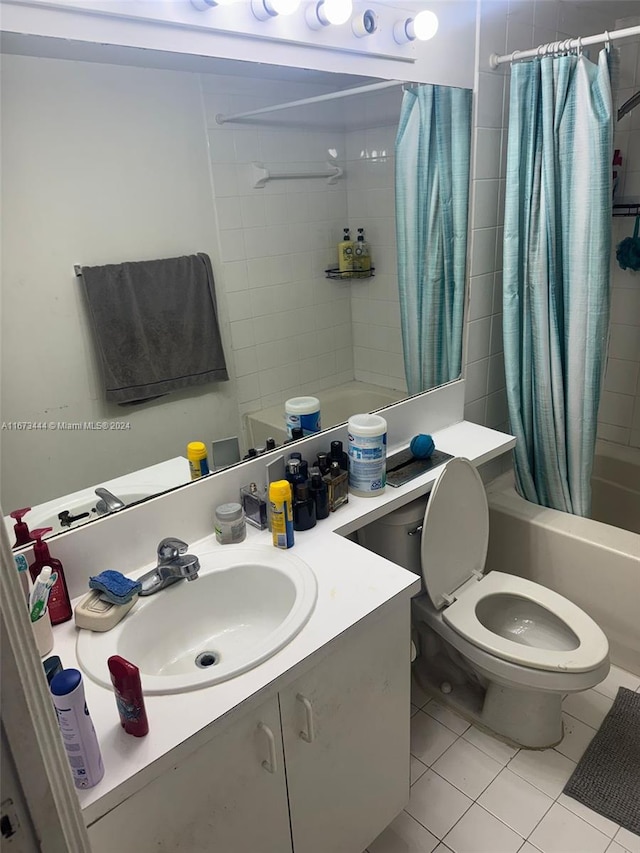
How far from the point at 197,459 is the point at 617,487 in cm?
198

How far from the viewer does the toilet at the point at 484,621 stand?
1.55 metres

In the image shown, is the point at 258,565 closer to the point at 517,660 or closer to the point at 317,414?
the point at 317,414

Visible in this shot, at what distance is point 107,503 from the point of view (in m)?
1.29

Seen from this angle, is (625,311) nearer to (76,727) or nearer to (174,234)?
(174,234)

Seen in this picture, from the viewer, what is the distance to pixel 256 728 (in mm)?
1017

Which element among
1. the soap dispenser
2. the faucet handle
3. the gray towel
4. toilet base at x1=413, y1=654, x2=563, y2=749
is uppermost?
the gray towel

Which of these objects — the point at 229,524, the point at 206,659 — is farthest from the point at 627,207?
the point at 206,659

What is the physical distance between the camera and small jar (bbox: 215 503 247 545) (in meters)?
1.37

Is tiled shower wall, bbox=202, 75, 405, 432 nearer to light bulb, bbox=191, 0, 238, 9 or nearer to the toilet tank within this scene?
light bulb, bbox=191, 0, 238, 9

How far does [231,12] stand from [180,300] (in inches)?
24.2

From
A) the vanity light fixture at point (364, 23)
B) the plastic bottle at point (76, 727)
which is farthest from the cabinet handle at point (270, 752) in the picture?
the vanity light fixture at point (364, 23)

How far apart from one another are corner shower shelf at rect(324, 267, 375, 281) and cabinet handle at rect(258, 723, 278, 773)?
1223 mm

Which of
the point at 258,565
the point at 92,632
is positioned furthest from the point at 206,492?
the point at 92,632

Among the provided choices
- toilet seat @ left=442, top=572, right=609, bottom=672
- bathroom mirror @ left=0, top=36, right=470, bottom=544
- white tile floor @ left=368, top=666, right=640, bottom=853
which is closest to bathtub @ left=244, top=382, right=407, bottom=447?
bathroom mirror @ left=0, top=36, right=470, bottom=544
